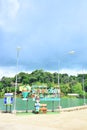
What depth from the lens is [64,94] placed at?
109 m

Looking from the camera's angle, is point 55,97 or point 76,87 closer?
point 55,97

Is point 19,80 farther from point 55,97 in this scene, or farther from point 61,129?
point 61,129

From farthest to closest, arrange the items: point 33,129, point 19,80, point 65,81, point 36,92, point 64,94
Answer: point 65,81 < point 19,80 < point 64,94 < point 36,92 < point 33,129

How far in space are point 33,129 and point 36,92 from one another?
21381mm

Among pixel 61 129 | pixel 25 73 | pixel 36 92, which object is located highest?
pixel 25 73

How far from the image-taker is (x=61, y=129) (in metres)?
19.7

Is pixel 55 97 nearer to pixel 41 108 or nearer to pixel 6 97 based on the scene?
pixel 41 108

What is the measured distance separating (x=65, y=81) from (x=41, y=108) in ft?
365

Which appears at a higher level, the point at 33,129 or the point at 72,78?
the point at 72,78

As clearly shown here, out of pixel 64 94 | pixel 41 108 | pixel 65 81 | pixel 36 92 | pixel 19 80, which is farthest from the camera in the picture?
pixel 65 81

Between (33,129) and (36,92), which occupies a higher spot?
(36,92)

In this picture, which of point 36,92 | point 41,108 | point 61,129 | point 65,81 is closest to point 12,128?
point 61,129

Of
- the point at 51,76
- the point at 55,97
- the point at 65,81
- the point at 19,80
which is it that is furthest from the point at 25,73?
the point at 55,97

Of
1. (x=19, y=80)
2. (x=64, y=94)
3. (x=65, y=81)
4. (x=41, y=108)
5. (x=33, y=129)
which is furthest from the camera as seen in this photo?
(x=65, y=81)
